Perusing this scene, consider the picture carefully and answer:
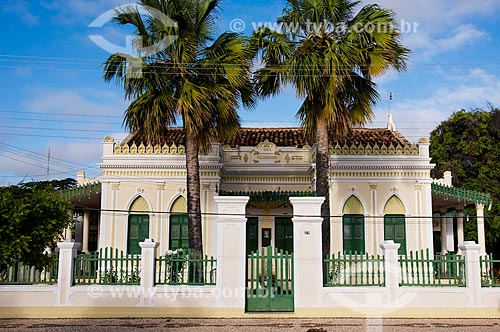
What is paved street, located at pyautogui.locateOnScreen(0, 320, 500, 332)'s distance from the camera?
1091 centimetres

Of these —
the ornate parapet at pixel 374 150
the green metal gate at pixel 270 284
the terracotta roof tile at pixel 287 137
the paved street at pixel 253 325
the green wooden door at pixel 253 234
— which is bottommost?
the paved street at pixel 253 325

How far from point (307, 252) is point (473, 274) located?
12.8 feet

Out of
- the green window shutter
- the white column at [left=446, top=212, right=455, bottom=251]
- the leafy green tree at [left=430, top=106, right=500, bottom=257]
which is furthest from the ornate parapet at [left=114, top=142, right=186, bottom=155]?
the leafy green tree at [left=430, top=106, right=500, bottom=257]

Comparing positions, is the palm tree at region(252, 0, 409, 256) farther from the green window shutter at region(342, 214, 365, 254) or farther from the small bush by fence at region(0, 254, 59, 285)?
the small bush by fence at region(0, 254, 59, 285)

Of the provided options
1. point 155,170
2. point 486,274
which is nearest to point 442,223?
point 486,274

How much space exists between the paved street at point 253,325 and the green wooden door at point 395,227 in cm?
750

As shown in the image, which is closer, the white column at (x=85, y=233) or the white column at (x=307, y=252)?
the white column at (x=307, y=252)

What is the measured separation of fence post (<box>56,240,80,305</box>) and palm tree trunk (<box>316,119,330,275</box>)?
6.30m

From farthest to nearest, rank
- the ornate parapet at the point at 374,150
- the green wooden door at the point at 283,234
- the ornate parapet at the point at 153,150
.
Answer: the green wooden door at the point at 283,234 < the ornate parapet at the point at 153,150 < the ornate parapet at the point at 374,150

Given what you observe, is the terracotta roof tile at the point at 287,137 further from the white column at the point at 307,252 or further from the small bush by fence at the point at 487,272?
the small bush by fence at the point at 487,272

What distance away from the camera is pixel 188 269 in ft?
41.0

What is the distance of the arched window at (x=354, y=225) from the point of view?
19453 mm

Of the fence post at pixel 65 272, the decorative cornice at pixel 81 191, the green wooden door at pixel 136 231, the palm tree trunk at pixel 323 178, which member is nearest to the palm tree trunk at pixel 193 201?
the fence post at pixel 65 272

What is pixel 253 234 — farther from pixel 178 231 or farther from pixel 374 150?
pixel 374 150
